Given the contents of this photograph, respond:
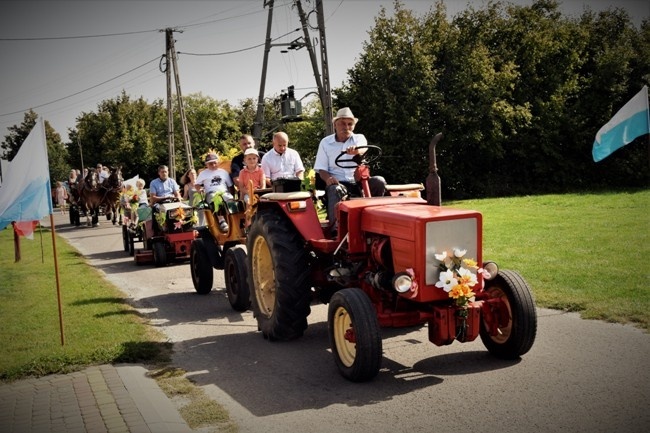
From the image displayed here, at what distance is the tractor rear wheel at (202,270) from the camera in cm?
915

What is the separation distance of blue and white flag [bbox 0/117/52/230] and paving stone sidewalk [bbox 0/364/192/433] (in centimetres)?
189

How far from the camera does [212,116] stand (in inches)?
2338

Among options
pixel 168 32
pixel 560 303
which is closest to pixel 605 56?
pixel 168 32

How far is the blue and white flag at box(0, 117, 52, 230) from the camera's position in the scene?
6.47 m

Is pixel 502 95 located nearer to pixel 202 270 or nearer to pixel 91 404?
pixel 202 270

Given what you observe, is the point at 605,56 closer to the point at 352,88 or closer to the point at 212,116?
the point at 352,88

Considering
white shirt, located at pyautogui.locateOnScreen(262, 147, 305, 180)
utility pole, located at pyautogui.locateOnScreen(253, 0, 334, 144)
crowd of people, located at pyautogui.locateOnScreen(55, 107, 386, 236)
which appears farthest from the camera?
utility pole, located at pyautogui.locateOnScreen(253, 0, 334, 144)

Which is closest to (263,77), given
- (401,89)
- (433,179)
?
(401,89)

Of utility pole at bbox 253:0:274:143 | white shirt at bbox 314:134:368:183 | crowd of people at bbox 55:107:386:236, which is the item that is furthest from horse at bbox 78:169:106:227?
white shirt at bbox 314:134:368:183

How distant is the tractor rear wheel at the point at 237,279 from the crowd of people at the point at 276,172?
38.2 inches

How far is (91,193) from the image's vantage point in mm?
24000

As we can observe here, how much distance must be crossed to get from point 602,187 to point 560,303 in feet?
71.7

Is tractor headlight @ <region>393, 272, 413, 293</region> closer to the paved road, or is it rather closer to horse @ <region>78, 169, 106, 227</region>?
the paved road

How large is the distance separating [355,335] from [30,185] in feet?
13.2
